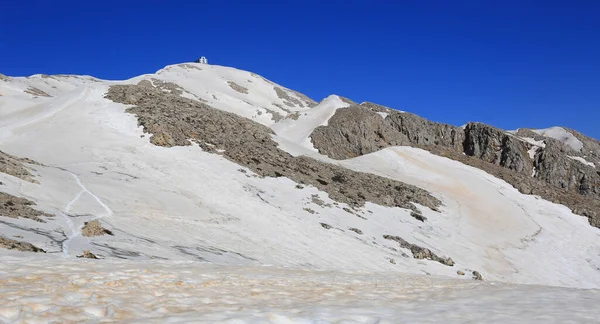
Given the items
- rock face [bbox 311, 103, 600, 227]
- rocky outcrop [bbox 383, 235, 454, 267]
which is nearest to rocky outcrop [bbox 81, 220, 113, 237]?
rocky outcrop [bbox 383, 235, 454, 267]

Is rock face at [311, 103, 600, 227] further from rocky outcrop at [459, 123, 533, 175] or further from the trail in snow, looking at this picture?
the trail in snow

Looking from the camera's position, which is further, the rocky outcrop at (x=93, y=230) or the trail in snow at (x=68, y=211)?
the rocky outcrop at (x=93, y=230)

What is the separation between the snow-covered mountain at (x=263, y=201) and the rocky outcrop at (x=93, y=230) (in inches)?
2.8

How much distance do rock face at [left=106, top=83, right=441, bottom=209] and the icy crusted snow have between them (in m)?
21.3

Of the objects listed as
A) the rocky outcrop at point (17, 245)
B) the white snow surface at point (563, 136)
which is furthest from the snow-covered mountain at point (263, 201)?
the white snow surface at point (563, 136)

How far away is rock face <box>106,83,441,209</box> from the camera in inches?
1267

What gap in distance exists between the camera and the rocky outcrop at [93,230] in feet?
49.3

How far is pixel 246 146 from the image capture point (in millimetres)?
35500

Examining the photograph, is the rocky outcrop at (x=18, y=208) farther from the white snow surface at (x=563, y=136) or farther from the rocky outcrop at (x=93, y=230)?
the white snow surface at (x=563, y=136)

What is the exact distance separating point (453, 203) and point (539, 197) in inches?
466

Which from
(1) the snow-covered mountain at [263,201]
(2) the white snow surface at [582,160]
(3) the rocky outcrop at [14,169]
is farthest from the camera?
(2) the white snow surface at [582,160]

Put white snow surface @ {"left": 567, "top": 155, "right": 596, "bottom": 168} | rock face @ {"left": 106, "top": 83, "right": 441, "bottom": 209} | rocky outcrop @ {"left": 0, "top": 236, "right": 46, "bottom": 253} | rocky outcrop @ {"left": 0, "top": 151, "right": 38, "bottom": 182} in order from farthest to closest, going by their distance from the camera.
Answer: white snow surface @ {"left": 567, "top": 155, "right": 596, "bottom": 168}
rock face @ {"left": 106, "top": 83, "right": 441, "bottom": 209}
rocky outcrop @ {"left": 0, "top": 151, "right": 38, "bottom": 182}
rocky outcrop @ {"left": 0, "top": 236, "right": 46, "bottom": 253}

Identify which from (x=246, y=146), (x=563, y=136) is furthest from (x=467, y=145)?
(x=246, y=146)

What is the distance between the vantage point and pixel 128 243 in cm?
1470
